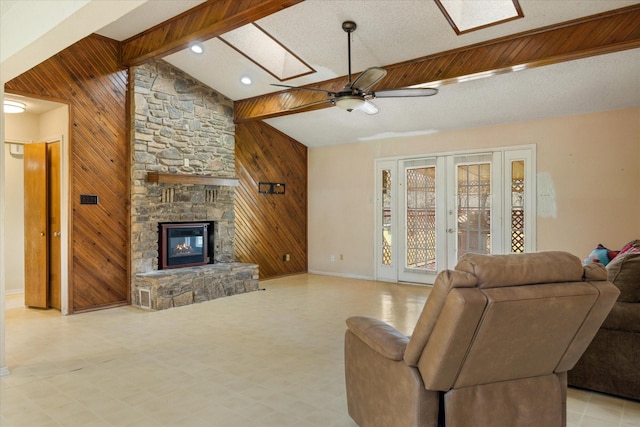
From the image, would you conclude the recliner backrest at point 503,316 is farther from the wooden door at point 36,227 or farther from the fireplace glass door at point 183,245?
the wooden door at point 36,227

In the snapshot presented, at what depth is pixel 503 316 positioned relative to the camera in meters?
Answer: 1.74

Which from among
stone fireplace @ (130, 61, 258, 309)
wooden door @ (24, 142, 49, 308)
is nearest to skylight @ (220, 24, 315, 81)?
stone fireplace @ (130, 61, 258, 309)

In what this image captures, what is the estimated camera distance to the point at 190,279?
18.9 ft

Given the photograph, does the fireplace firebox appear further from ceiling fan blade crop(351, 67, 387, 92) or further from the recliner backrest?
the recliner backrest

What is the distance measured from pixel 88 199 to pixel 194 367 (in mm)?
3029

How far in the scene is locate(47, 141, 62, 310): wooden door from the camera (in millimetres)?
5363

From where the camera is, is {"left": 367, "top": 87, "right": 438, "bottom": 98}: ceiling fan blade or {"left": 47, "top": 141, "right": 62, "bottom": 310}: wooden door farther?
{"left": 47, "top": 141, "right": 62, "bottom": 310}: wooden door

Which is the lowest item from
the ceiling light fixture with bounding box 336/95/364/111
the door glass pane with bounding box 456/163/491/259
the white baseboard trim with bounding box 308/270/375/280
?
the white baseboard trim with bounding box 308/270/375/280

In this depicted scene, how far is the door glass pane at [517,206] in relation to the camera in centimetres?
621

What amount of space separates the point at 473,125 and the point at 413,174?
126 cm

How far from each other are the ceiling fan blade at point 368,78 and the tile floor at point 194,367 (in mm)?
2475

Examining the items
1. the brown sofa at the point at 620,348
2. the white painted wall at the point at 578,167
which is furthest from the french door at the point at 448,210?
the brown sofa at the point at 620,348

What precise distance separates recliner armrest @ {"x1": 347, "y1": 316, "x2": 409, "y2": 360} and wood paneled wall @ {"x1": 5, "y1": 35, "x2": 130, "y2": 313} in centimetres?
427

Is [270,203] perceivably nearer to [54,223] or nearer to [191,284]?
[191,284]
